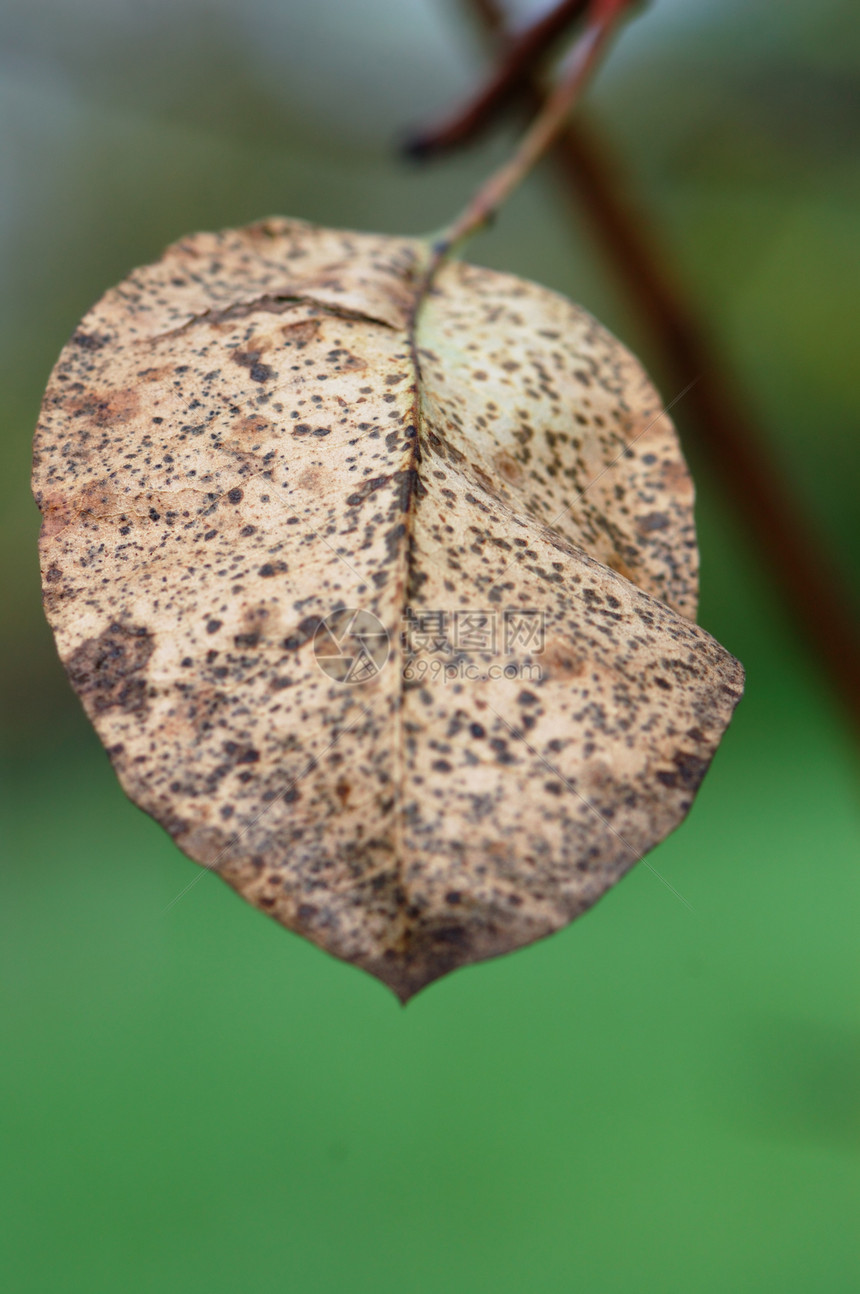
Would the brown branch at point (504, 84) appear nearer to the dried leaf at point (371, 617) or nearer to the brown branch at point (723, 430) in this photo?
the brown branch at point (723, 430)

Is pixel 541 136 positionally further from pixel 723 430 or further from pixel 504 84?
pixel 723 430

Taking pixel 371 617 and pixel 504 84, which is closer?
pixel 371 617

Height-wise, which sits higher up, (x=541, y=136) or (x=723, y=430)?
(x=541, y=136)

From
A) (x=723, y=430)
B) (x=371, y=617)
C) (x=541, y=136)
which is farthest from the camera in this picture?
(x=723, y=430)

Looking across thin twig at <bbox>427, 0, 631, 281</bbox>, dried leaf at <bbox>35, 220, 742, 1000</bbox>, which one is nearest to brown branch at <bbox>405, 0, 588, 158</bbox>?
thin twig at <bbox>427, 0, 631, 281</bbox>

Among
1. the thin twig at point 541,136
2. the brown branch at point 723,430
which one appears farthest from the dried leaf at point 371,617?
the brown branch at point 723,430

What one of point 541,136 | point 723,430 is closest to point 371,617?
point 541,136
